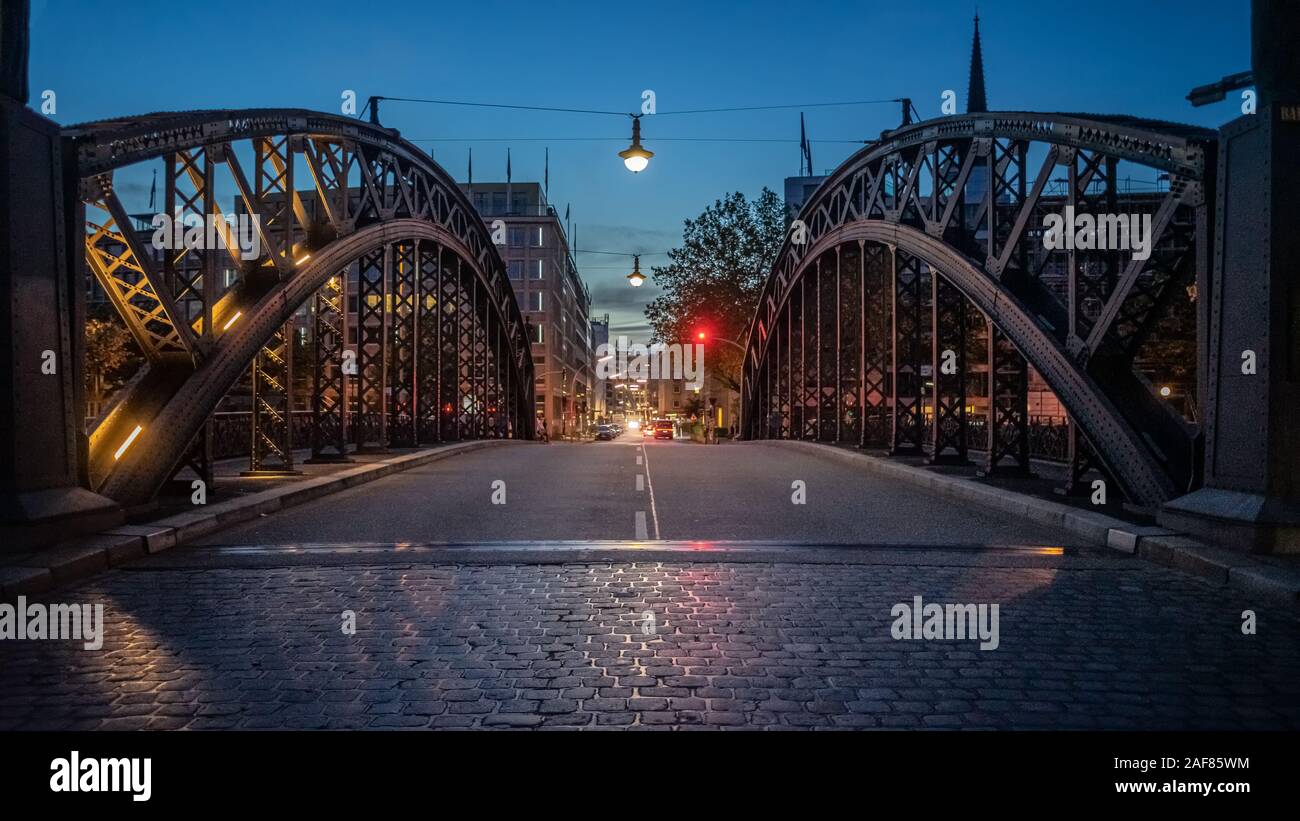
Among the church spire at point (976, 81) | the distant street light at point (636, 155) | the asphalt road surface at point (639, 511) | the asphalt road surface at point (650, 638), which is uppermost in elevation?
the church spire at point (976, 81)

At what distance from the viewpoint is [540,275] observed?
8888 centimetres

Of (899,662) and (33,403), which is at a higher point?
(33,403)

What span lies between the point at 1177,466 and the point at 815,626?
6540mm

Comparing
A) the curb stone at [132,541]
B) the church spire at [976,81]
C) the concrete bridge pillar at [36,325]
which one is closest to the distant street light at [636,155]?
the curb stone at [132,541]

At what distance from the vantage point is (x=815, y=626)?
5.75 m

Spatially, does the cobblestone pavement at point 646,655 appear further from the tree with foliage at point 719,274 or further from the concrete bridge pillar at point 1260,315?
the tree with foliage at point 719,274

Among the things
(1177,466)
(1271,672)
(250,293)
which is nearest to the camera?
(1271,672)

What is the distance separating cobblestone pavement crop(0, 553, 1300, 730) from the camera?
13.4ft

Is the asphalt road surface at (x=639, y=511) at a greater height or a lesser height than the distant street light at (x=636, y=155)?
lesser

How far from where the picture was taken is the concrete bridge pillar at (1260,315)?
745 cm

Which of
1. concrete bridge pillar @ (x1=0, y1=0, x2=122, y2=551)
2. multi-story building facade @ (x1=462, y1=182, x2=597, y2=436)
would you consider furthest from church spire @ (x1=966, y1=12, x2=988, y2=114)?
concrete bridge pillar @ (x1=0, y1=0, x2=122, y2=551)

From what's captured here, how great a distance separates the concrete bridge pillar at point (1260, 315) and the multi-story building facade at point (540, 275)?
2925 inches
